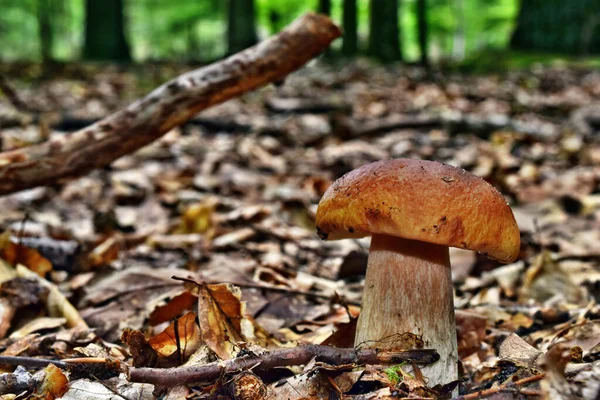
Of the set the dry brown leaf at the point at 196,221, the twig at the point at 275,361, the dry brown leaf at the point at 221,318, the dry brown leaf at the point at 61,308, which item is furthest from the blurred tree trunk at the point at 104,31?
the twig at the point at 275,361

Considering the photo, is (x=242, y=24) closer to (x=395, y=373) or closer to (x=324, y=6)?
(x=324, y=6)

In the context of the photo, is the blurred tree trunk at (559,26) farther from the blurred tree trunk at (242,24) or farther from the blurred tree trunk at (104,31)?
the blurred tree trunk at (104,31)

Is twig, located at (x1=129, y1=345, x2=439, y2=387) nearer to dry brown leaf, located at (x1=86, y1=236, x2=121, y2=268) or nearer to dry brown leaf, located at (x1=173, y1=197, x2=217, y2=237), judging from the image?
dry brown leaf, located at (x1=86, y1=236, x2=121, y2=268)

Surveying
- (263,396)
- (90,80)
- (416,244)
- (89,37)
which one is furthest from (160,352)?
(89,37)

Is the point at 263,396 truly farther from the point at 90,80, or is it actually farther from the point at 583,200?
the point at 90,80

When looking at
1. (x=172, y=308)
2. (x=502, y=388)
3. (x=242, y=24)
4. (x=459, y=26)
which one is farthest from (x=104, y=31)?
(x=459, y=26)
